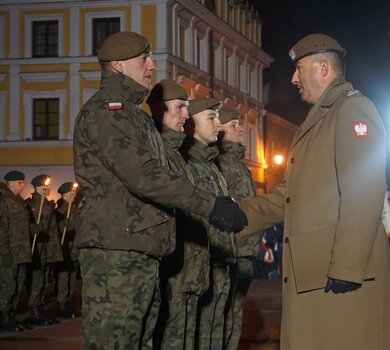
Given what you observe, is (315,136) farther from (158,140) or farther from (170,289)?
(170,289)

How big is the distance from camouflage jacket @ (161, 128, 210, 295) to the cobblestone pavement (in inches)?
132

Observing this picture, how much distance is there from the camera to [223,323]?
779 centimetres

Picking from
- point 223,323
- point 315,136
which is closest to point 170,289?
point 223,323

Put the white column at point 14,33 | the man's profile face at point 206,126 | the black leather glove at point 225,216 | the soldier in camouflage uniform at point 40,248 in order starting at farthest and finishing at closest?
1. the white column at point 14,33
2. the soldier in camouflage uniform at point 40,248
3. the man's profile face at point 206,126
4. the black leather glove at point 225,216

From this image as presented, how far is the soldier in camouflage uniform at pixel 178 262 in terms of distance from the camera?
6.51 m

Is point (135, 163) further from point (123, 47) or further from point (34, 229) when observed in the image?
point (34, 229)

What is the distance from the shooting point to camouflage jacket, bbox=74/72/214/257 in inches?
195

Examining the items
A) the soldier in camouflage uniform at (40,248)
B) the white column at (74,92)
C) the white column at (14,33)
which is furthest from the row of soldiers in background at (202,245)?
the white column at (14,33)

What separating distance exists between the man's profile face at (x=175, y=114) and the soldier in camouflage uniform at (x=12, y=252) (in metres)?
5.41

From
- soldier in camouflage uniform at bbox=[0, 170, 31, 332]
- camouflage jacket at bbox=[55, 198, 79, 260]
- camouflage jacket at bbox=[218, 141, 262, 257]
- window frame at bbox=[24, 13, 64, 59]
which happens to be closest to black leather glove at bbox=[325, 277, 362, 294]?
camouflage jacket at bbox=[218, 141, 262, 257]

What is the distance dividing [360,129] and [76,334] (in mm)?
7287

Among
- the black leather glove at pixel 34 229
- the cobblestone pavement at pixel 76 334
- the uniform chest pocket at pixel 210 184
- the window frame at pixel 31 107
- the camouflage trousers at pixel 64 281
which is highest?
the window frame at pixel 31 107

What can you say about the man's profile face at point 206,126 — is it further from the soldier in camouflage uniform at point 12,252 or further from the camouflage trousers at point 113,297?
the soldier in camouflage uniform at point 12,252

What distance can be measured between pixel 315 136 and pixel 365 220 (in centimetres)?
60
